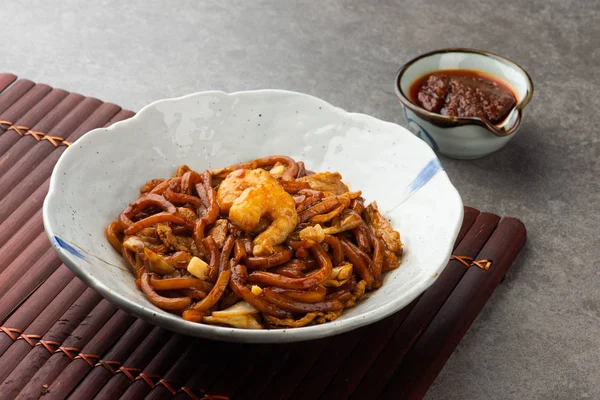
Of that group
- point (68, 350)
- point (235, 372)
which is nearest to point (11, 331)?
point (68, 350)

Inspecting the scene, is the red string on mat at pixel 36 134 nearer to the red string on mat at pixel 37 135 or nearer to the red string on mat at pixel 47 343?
the red string on mat at pixel 37 135

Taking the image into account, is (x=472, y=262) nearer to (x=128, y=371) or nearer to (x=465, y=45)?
(x=128, y=371)

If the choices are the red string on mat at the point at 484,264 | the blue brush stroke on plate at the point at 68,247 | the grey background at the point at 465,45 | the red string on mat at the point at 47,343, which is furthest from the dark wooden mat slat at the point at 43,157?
the red string on mat at the point at 484,264

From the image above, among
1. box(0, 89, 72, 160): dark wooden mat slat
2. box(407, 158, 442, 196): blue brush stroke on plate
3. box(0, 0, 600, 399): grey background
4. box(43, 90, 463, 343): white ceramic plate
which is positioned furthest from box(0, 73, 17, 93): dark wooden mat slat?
box(407, 158, 442, 196): blue brush stroke on plate

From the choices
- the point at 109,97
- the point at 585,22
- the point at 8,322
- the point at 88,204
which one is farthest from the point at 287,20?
the point at 8,322

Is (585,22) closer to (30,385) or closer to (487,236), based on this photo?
(487,236)
